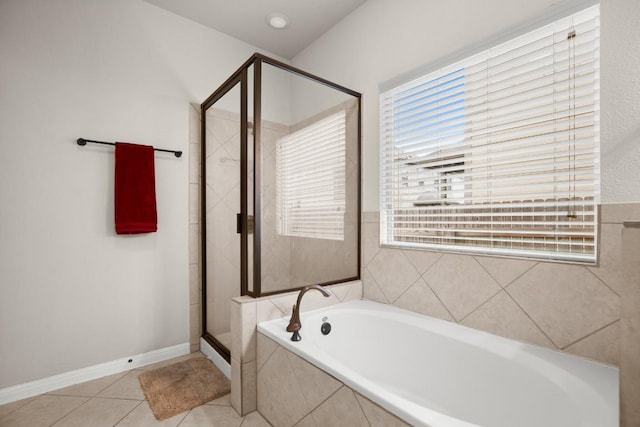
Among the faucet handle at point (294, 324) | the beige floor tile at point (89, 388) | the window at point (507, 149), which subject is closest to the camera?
the window at point (507, 149)

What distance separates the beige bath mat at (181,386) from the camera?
177 centimetres

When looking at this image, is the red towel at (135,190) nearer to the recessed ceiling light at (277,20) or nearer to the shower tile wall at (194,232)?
the shower tile wall at (194,232)

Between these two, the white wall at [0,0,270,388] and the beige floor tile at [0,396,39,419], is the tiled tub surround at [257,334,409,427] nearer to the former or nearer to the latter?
the white wall at [0,0,270,388]

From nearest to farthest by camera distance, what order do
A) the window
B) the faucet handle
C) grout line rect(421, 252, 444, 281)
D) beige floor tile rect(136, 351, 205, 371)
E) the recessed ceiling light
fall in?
1. the window
2. the faucet handle
3. grout line rect(421, 252, 444, 281)
4. beige floor tile rect(136, 351, 205, 371)
5. the recessed ceiling light

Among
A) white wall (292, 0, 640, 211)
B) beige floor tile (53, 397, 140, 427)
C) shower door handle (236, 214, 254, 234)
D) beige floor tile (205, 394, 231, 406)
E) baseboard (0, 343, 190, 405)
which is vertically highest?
white wall (292, 0, 640, 211)

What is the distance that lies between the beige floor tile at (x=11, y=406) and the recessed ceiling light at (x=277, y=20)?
9.93 feet

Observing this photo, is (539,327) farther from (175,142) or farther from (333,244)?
(175,142)

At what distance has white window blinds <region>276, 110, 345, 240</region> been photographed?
1.94m

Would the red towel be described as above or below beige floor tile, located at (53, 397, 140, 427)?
above

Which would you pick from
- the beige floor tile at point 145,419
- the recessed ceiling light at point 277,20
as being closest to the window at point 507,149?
the recessed ceiling light at point 277,20

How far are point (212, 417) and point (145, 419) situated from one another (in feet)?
1.16

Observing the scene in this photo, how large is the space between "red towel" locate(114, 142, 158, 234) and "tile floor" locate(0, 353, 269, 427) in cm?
101

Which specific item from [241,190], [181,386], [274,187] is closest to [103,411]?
[181,386]

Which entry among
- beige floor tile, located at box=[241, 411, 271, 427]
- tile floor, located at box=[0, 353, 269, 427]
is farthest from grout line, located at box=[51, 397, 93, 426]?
beige floor tile, located at box=[241, 411, 271, 427]
